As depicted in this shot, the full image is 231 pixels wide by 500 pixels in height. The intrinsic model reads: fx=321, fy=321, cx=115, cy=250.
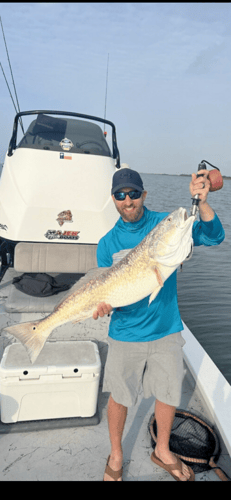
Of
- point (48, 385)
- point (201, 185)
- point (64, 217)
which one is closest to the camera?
point (201, 185)

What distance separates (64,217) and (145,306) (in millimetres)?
2882

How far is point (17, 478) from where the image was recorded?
96.1 inches

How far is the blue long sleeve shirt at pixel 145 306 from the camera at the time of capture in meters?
2.36

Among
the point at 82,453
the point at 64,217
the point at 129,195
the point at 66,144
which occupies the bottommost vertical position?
the point at 82,453

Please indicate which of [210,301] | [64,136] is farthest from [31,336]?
[210,301]

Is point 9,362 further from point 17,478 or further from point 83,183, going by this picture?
point 83,183

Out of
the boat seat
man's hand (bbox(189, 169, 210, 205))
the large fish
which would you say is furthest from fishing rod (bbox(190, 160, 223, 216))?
the boat seat

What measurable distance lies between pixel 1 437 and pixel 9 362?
66 cm

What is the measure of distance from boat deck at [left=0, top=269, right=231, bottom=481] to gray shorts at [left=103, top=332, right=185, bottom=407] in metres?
0.66

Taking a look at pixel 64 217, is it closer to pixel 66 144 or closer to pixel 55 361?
pixel 66 144

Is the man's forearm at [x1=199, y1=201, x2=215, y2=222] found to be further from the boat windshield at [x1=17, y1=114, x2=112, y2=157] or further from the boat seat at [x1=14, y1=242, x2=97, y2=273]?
the boat windshield at [x1=17, y1=114, x2=112, y2=157]

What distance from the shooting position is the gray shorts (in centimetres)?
237

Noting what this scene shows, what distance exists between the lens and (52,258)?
15.8 ft
